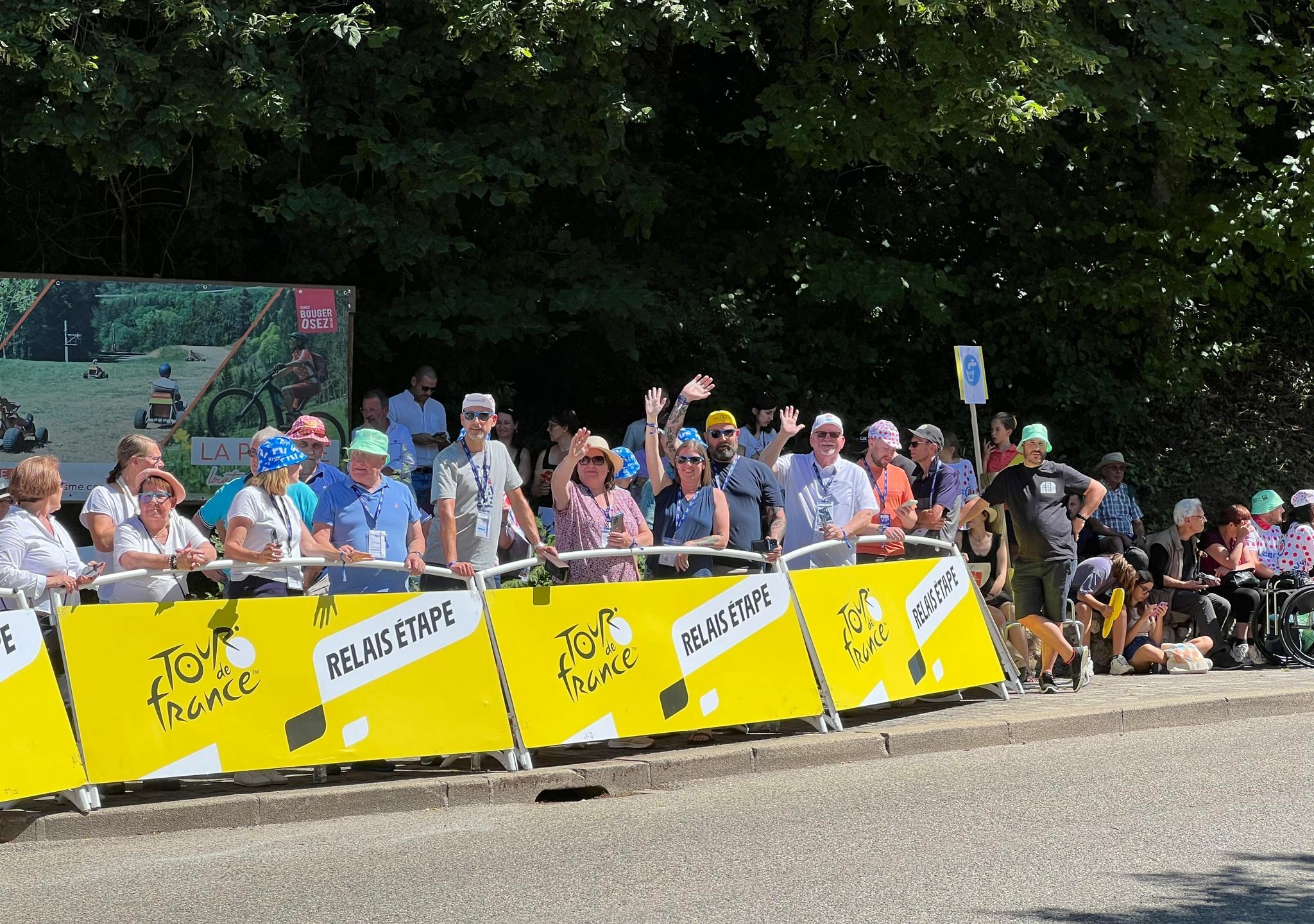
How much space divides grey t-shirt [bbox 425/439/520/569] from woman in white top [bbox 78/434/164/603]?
5.40 feet

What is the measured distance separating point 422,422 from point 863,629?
6.88 meters

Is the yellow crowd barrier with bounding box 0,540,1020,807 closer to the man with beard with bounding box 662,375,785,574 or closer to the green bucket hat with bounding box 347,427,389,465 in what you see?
the man with beard with bounding box 662,375,785,574

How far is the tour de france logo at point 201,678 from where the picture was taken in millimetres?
7738

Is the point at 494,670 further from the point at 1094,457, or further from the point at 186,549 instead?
the point at 1094,457

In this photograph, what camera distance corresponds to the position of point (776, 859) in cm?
662

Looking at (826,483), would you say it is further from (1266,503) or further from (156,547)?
(1266,503)

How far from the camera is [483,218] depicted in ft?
59.9

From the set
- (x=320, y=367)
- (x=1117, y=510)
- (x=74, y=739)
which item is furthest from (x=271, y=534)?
(x=1117, y=510)

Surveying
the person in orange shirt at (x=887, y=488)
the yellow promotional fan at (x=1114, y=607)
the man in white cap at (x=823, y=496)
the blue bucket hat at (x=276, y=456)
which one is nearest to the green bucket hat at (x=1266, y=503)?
the yellow promotional fan at (x=1114, y=607)

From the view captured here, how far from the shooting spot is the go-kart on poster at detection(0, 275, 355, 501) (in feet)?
49.3

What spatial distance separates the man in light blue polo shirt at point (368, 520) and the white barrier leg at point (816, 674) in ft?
7.36

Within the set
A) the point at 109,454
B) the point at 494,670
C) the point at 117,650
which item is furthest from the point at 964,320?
the point at 117,650

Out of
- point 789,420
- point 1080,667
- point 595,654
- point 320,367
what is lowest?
point 1080,667

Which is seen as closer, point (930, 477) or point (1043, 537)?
point (1043, 537)
